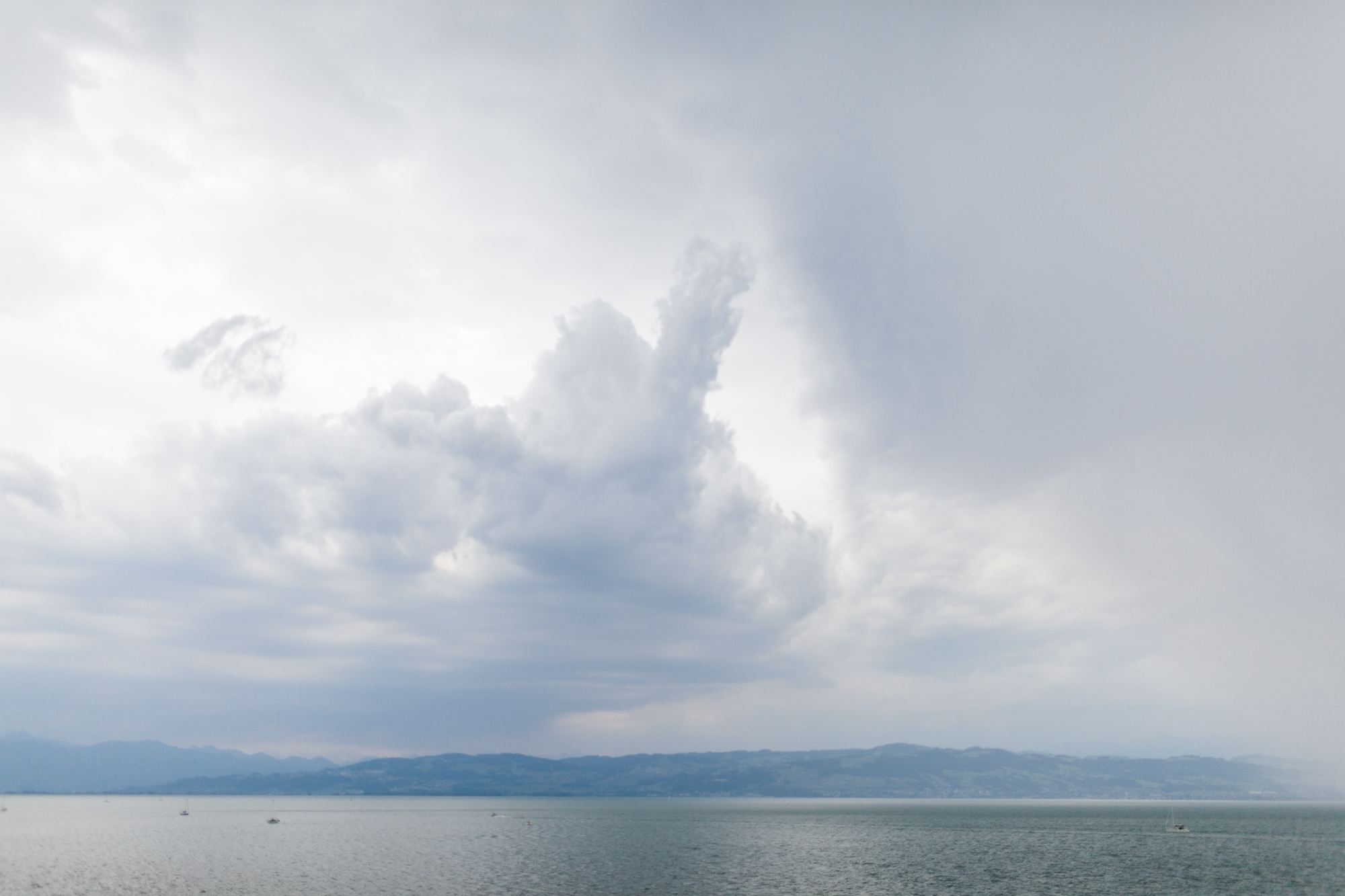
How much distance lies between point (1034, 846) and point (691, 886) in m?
115

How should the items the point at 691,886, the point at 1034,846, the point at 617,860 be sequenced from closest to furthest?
1. the point at 691,886
2. the point at 617,860
3. the point at 1034,846

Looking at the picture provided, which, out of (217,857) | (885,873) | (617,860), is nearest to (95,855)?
(217,857)

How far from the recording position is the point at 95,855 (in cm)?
16125

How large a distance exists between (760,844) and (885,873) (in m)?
70.7

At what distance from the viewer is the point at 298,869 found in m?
133

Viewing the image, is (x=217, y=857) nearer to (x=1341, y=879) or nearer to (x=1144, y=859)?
(x=1144, y=859)

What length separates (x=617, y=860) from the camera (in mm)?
151375

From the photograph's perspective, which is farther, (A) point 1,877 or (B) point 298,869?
(B) point 298,869

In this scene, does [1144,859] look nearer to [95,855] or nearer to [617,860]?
[617,860]

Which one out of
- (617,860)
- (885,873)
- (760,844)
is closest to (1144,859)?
(885,873)

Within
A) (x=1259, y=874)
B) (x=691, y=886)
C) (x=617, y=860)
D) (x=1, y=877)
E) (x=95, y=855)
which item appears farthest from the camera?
(x=95, y=855)

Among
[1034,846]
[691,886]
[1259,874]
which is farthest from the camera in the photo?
[1034,846]

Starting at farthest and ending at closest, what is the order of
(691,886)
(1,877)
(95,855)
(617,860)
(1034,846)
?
(1034,846) < (95,855) < (617,860) < (1,877) < (691,886)

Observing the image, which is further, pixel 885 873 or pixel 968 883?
pixel 885 873
